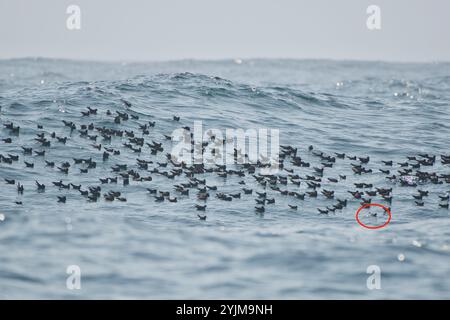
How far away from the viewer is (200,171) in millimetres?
43688

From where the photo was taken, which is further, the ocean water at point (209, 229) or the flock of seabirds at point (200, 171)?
the flock of seabirds at point (200, 171)

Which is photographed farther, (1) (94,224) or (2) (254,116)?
(2) (254,116)

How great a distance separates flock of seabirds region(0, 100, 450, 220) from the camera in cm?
3847

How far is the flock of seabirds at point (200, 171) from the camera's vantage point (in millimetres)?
38469

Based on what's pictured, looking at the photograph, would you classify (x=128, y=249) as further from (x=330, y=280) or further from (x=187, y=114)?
(x=187, y=114)

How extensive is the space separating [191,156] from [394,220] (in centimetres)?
1710

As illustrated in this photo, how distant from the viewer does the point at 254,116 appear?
66.7 metres

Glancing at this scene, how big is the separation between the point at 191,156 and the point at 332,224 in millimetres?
16083

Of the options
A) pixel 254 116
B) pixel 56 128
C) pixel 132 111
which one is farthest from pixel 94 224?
pixel 254 116

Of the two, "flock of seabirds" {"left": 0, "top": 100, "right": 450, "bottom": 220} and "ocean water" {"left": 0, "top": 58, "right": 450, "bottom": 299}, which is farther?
"flock of seabirds" {"left": 0, "top": 100, "right": 450, "bottom": 220}

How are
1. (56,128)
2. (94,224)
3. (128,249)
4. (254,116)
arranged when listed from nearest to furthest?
(128,249) → (94,224) → (56,128) → (254,116)

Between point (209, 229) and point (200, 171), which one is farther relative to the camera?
point (200, 171)
